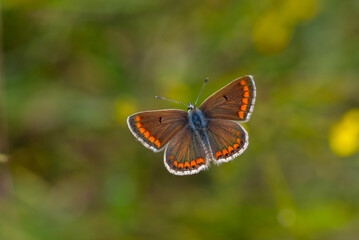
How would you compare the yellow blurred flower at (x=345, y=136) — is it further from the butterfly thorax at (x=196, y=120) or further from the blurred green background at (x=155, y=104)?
the butterfly thorax at (x=196, y=120)

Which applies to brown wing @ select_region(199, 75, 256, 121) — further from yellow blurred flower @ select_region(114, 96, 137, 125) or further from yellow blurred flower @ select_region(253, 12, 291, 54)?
yellow blurred flower @ select_region(253, 12, 291, 54)

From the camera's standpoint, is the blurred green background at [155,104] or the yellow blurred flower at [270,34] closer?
the blurred green background at [155,104]

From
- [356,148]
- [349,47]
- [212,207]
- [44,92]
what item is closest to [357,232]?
[356,148]

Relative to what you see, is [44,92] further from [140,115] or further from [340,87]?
[340,87]

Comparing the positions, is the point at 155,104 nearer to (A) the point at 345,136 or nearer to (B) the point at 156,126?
(B) the point at 156,126

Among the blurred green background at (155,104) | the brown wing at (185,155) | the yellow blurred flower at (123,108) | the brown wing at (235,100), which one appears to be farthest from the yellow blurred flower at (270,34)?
the brown wing at (185,155)

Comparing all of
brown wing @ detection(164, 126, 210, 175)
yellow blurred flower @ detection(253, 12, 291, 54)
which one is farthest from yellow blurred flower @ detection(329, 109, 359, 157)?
brown wing @ detection(164, 126, 210, 175)

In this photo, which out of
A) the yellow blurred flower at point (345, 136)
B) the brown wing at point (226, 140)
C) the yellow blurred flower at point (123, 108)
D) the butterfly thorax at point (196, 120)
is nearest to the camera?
the brown wing at point (226, 140)
